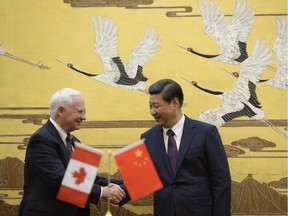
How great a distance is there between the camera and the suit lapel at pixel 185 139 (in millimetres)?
4266

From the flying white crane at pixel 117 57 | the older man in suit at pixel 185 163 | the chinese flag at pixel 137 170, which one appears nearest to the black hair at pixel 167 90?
the older man in suit at pixel 185 163

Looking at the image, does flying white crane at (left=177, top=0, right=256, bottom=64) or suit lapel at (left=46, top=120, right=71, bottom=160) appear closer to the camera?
suit lapel at (left=46, top=120, right=71, bottom=160)

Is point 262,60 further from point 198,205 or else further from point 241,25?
point 198,205

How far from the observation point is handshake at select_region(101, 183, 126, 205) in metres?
4.28

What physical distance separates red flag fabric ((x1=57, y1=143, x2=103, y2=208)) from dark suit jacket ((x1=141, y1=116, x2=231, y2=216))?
797 millimetres

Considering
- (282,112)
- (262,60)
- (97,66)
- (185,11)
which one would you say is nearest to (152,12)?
(185,11)

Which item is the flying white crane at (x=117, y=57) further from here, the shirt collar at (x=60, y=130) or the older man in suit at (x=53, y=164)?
the shirt collar at (x=60, y=130)

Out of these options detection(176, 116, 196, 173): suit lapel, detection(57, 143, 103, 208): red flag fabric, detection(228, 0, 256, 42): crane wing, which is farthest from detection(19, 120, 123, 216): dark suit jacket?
detection(228, 0, 256, 42): crane wing

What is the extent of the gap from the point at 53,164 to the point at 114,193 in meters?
0.55

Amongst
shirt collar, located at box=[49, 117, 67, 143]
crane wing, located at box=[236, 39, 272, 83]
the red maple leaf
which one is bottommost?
the red maple leaf

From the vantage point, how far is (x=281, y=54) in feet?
16.4

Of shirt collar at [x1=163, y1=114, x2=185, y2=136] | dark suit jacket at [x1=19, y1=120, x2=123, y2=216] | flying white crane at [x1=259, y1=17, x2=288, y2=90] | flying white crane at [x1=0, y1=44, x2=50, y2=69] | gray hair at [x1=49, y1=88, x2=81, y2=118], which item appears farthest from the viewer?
flying white crane at [x1=0, y1=44, x2=50, y2=69]

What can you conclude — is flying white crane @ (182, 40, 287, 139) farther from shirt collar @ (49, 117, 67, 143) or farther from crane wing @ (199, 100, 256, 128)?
shirt collar @ (49, 117, 67, 143)

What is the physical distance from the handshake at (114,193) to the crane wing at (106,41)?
3.92 feet
